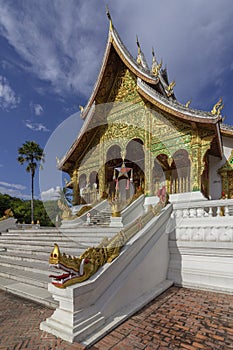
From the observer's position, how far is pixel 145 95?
33.5 ft

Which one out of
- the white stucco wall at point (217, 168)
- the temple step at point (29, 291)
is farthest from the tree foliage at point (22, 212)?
the temple step at point (29, 291)

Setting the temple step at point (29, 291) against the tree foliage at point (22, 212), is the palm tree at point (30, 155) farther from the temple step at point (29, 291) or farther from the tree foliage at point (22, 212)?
the temple step at point (29, 291)

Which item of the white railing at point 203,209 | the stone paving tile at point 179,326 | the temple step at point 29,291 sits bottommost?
the stone paving tile at point 179,326

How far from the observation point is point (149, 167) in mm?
10297

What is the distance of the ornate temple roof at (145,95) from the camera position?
8132 millimetres

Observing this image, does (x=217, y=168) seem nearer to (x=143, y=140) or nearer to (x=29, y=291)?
(x=143, y=140)

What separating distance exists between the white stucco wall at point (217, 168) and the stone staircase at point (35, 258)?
6382 millimetres

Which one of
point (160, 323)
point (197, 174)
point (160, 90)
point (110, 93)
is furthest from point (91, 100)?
point (160, 323)

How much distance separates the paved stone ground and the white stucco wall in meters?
6.87

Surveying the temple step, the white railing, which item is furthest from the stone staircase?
the white railing

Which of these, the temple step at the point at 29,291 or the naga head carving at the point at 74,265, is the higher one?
the naga head carving at the point at 74,265

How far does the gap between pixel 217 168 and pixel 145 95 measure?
204 inches

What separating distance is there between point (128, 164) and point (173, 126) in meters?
4.97

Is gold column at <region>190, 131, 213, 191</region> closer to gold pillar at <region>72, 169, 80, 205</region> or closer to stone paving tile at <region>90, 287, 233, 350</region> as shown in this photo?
stone paving tile at <region>90, 287, 233, 350</region>
